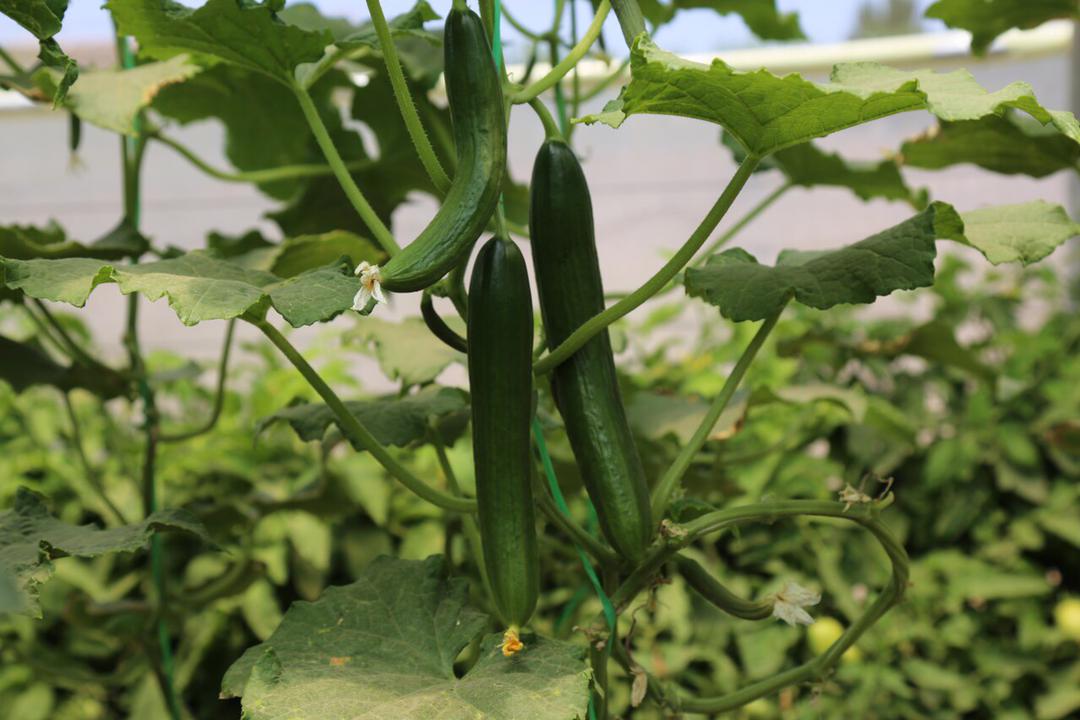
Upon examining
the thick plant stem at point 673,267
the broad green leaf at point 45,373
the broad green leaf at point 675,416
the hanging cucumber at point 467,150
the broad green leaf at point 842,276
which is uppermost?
the hanging cucumber at point 467,150

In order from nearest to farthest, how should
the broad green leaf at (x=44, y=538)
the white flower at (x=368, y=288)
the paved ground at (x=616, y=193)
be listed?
the white flower at (x=368, y=288) < the broad green leaf at (x=44, y=538) < the paved ground at (x=616, y=193)

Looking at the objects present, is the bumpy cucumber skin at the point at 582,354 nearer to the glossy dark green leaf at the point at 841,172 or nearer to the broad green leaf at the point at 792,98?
the broad green leaf at the point at 792,98

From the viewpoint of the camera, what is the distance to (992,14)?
104 centimetres

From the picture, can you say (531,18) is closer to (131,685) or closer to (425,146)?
(131,685)

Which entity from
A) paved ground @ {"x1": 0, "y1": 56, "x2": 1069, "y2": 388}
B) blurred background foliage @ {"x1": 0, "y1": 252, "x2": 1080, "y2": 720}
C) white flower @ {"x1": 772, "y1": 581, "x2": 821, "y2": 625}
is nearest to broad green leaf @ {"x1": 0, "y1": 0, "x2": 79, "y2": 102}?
white flower @ {"x1": 772, "y1": 581, "x2": 821, "y2": 625}

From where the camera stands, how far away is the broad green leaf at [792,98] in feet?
1.63

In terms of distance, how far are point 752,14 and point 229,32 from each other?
62 centimetres

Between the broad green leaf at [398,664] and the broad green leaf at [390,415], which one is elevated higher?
the broad green leaf at [390,415]

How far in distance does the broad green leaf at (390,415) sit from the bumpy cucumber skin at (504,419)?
0.47ft

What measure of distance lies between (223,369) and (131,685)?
949 mm

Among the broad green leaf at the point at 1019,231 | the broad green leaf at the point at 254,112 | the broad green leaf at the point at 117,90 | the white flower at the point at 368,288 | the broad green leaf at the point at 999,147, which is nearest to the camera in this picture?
the white flower at the point at 368,288

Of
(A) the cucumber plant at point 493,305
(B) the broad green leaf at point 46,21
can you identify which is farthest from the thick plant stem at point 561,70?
(B) the broad green leaf at point 46,21

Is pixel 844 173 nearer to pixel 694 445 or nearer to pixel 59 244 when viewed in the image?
pixel 694 445

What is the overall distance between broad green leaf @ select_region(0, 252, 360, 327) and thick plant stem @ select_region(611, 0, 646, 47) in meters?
0.19
